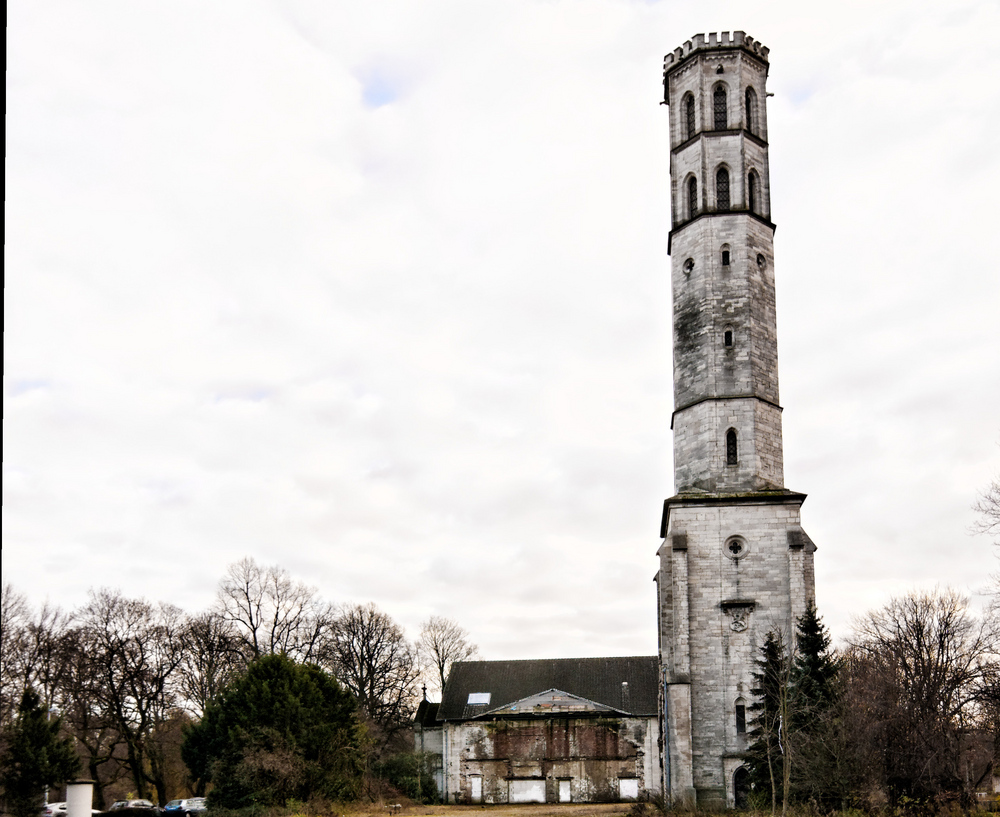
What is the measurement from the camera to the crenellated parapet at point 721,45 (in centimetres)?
3844

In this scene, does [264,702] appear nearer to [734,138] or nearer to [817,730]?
[817,730]

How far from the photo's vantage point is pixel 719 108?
3834 centimetres

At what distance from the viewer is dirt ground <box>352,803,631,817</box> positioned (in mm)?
39888

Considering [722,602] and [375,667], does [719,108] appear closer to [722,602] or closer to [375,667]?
[722,602]

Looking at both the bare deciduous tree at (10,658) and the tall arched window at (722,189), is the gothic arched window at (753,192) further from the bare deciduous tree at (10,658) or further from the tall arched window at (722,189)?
the bare deciduous tree at (10,658)

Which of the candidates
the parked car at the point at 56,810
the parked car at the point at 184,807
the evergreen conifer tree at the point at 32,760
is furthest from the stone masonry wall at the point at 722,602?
the parked car at the point at 56,810

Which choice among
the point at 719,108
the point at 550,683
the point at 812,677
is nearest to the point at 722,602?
the point at 812,677

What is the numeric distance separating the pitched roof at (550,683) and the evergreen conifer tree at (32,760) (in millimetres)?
22424

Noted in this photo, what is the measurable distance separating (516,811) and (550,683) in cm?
1434

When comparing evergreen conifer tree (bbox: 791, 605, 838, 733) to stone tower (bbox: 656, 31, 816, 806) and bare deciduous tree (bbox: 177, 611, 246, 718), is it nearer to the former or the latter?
stone tower (bbox: 656, 31, 816, 806)

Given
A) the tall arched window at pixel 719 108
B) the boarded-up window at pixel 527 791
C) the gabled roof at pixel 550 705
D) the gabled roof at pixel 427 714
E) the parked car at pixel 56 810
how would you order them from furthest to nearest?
the gabled roof at pixel 427 714 → the gabled roof at pixel 550 705 → the boarded-up window at pixel 527 791 → the parked car at pixel 56 810 → the tall arched window at pixel 719 108

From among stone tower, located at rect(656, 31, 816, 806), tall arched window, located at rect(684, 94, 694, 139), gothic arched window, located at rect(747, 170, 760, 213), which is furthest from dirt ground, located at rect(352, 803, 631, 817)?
tall arched window, located at rect(684, 94, 694, 139)

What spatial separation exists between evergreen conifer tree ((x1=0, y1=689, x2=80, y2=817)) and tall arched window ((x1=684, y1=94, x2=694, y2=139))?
31.5 m

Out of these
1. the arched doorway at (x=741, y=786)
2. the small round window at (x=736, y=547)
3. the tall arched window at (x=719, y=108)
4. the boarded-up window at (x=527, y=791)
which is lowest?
the boarded-up window at (x=527, y=791)
